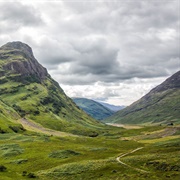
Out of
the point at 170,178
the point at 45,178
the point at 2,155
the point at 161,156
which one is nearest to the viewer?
the point at 170,178

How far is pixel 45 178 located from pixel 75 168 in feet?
45.3

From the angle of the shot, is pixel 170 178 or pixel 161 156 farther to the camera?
pixel 161 156

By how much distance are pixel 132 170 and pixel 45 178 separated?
3049cm

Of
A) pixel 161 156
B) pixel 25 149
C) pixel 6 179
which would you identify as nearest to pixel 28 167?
pixel 6 179

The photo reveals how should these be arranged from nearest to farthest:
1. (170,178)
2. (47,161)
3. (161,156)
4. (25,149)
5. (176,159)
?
1. (170,178)
2. (176,159)
3. (161,156)
4. (47,161)
5. (25,149)

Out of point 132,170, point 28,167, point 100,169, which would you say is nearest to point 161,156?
point 132,170

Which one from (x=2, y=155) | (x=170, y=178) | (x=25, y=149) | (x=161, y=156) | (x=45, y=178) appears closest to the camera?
(x=170, y=178)

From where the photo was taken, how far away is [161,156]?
10700 cm

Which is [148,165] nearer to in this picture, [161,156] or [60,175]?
[161,156]

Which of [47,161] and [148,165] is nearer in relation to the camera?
[148,165]

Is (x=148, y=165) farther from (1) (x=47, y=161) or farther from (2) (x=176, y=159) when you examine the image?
(1) (x=47, y=161)

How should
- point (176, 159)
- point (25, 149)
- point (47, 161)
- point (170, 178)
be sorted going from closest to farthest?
point (170, 178) → point (176, 159) → point (47, 161) → point (25, 149)

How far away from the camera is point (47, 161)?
12288 cm

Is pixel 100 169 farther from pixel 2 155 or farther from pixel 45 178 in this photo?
pixel 2 155
